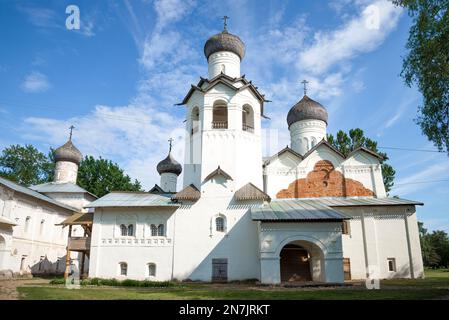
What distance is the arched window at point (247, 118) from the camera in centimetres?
2060

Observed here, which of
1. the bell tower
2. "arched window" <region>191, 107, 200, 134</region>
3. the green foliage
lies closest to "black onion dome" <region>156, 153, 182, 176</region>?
the bell tower

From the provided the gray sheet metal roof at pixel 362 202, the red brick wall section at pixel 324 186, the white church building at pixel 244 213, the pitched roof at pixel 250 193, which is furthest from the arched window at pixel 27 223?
the gray sheet metal roof at pixel 362 202

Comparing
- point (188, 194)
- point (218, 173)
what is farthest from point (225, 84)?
point (188, 194)

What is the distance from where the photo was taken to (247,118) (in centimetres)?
2134

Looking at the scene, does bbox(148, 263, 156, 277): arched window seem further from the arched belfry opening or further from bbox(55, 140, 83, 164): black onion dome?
bbox(55, 140, 83, 164): black onion dome

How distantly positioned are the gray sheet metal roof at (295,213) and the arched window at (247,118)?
4847mm

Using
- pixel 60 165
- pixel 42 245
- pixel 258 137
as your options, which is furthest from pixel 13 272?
pixel 258 137

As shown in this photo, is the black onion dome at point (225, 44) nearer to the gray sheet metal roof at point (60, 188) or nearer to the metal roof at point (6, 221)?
the metal roof at point (6, 221)

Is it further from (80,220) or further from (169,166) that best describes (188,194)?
(169,166)

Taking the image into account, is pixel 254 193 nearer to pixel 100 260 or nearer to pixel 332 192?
pixel 332 192

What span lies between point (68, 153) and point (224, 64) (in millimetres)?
17673

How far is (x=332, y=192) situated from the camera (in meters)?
21.5

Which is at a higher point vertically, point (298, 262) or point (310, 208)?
point (310, 208)
